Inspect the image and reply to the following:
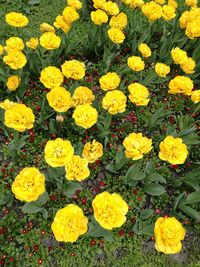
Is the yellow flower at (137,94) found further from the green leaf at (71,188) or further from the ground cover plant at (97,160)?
the green leaf at (71,188)

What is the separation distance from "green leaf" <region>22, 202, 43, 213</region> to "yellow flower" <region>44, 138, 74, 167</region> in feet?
1.91

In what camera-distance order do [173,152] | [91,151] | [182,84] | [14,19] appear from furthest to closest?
1. [14,19]
2. [182,84]
3. [91,151]
4. [173,152]

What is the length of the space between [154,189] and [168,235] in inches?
37.3


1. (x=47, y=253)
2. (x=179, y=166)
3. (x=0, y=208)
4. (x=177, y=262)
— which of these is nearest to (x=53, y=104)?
(x=0, y=208)

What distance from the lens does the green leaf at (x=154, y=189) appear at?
123 inches

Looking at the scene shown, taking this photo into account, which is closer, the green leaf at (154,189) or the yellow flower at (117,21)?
the green leaf at (154,189)

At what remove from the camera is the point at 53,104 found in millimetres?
2906

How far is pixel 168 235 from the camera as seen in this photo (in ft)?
7.26

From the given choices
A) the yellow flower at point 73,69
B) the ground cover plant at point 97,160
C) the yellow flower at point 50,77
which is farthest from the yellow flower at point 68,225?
the yellow flower at point 73,69

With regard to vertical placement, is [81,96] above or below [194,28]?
below

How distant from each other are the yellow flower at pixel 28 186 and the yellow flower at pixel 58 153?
162 millimetres

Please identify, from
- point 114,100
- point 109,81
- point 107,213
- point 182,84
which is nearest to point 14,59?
point 109,81

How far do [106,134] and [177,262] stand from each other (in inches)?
56.0

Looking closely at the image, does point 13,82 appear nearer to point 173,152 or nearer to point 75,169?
point 75,169
